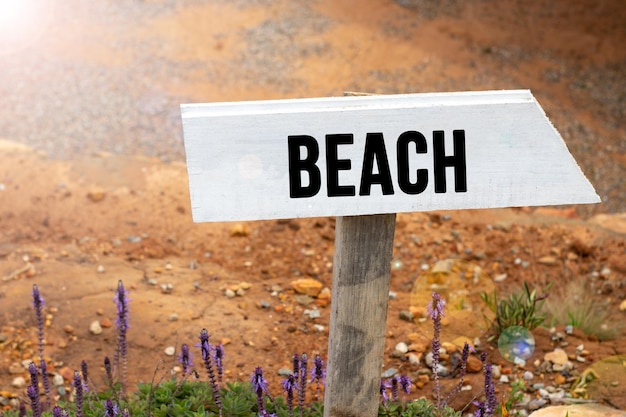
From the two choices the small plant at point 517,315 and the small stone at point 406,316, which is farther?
the small stone at point 406,316

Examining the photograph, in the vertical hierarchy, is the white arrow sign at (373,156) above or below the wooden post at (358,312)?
above

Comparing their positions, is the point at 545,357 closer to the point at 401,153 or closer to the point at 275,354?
the point at 275,354

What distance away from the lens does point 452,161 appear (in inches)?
97.2

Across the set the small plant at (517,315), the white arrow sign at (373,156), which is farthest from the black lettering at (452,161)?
the small plant at (517,315)

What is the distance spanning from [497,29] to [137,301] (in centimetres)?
557

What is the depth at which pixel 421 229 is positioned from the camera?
557 cm

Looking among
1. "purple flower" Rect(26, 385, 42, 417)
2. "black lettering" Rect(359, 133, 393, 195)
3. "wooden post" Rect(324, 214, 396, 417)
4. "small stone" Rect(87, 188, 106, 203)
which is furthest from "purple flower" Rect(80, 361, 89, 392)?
"small stone" Rect(87, 188, 106, 203)

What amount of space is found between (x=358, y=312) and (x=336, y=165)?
1.88ft

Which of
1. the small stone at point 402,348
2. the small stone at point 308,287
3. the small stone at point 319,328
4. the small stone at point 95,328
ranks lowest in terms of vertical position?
the small stone at point 402,348

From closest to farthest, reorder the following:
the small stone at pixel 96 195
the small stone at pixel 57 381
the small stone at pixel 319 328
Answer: the small stone at pixel 57 381, the small stone at pixel 319 328, the small stone at pixel 96 195

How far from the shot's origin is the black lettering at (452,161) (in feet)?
8.06

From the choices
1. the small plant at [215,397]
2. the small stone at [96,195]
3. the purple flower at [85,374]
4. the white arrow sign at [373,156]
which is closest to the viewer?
the white arrow sign at [373,156]

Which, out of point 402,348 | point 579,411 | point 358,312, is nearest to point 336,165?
point 358,312

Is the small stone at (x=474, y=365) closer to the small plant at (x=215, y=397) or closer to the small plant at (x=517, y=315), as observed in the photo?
the small plant at (x=517, y=315)
